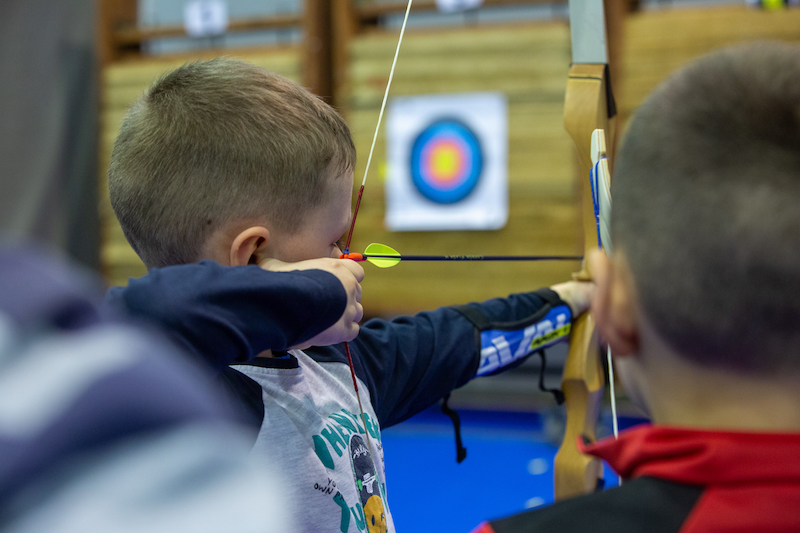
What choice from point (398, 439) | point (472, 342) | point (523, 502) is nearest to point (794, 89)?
point (472, 342)

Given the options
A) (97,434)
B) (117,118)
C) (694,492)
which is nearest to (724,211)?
(694,492)

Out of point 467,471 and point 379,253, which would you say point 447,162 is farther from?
point 379,253

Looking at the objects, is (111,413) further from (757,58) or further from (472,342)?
(472,342)

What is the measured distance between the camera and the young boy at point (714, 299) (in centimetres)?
37

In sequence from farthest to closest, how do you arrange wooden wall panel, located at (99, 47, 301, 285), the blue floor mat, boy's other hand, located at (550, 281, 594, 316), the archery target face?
wooden wall panel, located at (99, 47, 301, 285) < the archery target face < the blue floor mat < boy's other hand, located at (550, 281, 594, 316)

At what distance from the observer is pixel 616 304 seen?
437 millimetres

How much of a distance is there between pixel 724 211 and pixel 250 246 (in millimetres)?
439

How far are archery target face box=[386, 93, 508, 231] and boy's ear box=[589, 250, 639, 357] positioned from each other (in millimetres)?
2425

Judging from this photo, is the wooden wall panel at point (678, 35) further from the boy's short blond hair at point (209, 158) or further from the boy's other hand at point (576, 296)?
the boy's short blond hair at point (209, 158)

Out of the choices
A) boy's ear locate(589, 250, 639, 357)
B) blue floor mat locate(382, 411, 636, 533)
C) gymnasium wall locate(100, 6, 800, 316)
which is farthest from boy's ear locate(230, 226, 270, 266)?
gymnasium wall locate(100, 6, 800, 316)

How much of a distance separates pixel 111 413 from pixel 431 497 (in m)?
2.02

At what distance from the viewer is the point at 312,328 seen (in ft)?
1.92

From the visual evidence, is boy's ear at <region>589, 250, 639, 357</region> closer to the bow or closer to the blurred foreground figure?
the blurred foreground figure

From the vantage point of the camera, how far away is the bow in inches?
39.6
